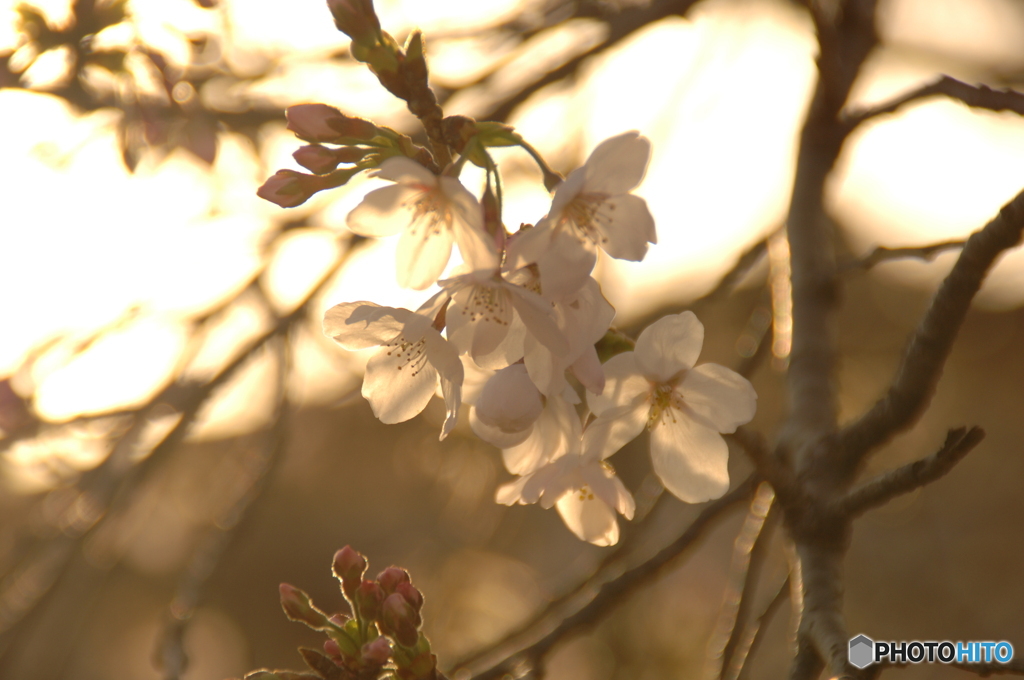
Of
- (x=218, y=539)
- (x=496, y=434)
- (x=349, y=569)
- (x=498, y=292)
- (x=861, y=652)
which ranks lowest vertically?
(x=218, y=539)

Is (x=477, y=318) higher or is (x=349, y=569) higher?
(x=477, y=318)

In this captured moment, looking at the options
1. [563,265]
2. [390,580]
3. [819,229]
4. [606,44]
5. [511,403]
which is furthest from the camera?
[606,44]

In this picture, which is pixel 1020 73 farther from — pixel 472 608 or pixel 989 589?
pixel 472 608

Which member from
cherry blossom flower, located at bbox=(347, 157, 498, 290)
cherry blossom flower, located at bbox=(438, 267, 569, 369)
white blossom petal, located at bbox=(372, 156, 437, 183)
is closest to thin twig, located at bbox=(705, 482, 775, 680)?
cherry blossom flower, located at bbox=(438, 267, 569, 369)

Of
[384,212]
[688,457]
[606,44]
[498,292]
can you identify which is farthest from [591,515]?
[606,44]

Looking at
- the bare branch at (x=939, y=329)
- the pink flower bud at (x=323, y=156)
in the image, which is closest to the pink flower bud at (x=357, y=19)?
the pink flower bud at (x=323, y=156)

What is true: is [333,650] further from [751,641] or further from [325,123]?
[751,641]
